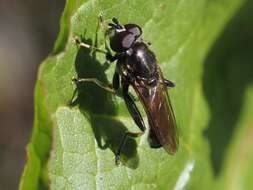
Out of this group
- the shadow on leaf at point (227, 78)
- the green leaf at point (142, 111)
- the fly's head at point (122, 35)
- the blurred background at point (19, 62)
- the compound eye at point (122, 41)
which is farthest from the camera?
the blurred background at point (19, 62)

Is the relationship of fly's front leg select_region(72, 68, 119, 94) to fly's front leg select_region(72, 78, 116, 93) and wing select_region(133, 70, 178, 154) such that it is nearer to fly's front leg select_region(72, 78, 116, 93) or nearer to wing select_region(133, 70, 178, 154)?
fly's front leg select_region(72, 78, 116, 93)

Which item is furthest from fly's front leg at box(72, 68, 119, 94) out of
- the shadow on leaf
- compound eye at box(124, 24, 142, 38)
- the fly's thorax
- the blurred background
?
the blurred background

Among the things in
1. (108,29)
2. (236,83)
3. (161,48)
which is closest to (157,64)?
(161,48)

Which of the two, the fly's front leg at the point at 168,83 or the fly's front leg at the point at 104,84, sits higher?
the fly's front leg at the point at 104,84

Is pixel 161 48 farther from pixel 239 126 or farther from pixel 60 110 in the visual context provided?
pixel 239 126

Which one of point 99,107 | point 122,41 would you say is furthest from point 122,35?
point 99,107

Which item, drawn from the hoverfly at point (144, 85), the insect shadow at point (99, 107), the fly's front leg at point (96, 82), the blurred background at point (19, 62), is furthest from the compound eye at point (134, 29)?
the blurred background at point (19, 62)

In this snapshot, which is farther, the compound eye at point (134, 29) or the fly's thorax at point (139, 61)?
the fly's thorax at point (139, 61)

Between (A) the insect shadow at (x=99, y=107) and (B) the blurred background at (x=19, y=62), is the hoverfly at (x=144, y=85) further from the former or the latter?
(B) the blurred background at (x=19, y=62)
